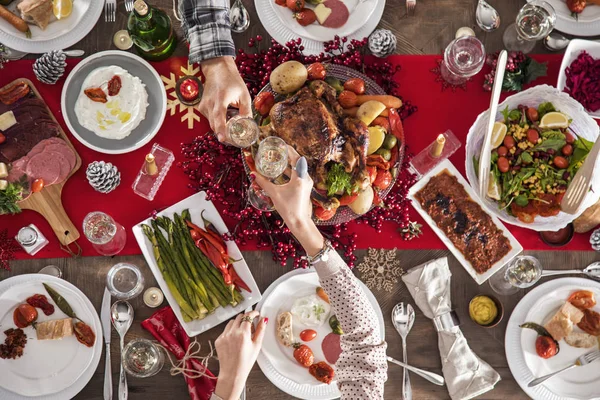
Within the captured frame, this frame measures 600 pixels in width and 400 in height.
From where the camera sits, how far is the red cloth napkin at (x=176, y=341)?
249 cm

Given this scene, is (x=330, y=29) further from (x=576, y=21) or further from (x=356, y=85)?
(x=576, y=21)

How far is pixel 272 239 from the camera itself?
2.43 meters

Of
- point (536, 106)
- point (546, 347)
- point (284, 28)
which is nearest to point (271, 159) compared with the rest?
point (284, 28)

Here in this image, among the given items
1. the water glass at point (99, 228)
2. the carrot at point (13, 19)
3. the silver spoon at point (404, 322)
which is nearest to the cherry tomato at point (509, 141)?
the silver spoon at point (404, 322)

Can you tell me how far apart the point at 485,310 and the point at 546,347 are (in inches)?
12.3

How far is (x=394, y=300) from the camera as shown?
8.46ft

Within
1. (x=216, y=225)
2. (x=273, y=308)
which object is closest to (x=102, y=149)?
(x=216, y=225)

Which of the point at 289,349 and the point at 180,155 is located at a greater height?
the point at 180,155

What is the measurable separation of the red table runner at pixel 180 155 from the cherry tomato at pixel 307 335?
1.60ft

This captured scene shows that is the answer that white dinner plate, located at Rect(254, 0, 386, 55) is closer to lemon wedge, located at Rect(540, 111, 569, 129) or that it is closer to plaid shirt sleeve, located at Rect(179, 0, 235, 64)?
plaid shirt sleeve, located at Rect(179, 0, 235, 64)

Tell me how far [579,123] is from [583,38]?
18.8 inches

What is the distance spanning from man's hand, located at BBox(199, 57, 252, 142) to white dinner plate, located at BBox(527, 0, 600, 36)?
145 cm

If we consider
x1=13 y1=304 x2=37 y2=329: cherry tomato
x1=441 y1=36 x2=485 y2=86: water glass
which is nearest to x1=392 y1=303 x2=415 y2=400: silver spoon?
x1=441 y1=36 x2=485 y2=86: water glass

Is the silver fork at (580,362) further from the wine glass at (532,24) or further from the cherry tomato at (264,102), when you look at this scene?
the cherry tomato at (264,102)
